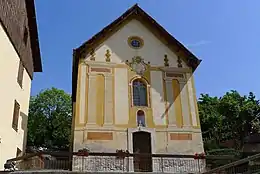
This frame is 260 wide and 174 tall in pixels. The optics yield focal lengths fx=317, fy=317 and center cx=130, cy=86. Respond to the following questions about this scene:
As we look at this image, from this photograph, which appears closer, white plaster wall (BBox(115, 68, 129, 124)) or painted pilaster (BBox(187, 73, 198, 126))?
white plaster wall (BBox(115, 68, 129, 124))

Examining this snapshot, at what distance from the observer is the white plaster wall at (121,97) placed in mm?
18438

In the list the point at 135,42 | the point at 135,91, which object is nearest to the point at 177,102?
the point at 135,91

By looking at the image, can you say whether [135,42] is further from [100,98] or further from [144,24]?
[100,98]

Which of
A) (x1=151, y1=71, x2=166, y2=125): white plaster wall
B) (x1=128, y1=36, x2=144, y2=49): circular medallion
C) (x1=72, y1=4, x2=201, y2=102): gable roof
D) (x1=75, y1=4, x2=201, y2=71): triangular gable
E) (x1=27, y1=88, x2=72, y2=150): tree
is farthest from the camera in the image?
(x1=27, y1=88, x2=72, y2=150): tree

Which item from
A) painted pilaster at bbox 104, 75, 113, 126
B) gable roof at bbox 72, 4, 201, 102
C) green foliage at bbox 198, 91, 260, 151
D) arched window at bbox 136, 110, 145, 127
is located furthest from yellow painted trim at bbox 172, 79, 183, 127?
green foliage at bbox 198, 91, 260, 151

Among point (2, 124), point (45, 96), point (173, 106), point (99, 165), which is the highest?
point (45, 96)

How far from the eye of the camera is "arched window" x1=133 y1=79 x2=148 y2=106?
1930cm

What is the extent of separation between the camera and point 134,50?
2059 cm

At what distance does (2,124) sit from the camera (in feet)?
50.2

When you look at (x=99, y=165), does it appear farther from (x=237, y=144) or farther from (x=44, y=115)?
(x=44, y=115)

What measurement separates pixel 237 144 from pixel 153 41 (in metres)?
18.4

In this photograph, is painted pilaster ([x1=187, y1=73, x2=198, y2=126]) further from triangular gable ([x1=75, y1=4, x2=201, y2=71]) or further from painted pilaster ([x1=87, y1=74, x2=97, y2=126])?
painted pilaster ([x1=87, y1=74, x2=97, y2=126])

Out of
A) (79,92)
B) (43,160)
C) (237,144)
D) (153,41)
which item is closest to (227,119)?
(237,144)

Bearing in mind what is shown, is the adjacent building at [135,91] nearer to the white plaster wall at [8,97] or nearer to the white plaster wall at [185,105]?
the white plaster wall at [185,105]
